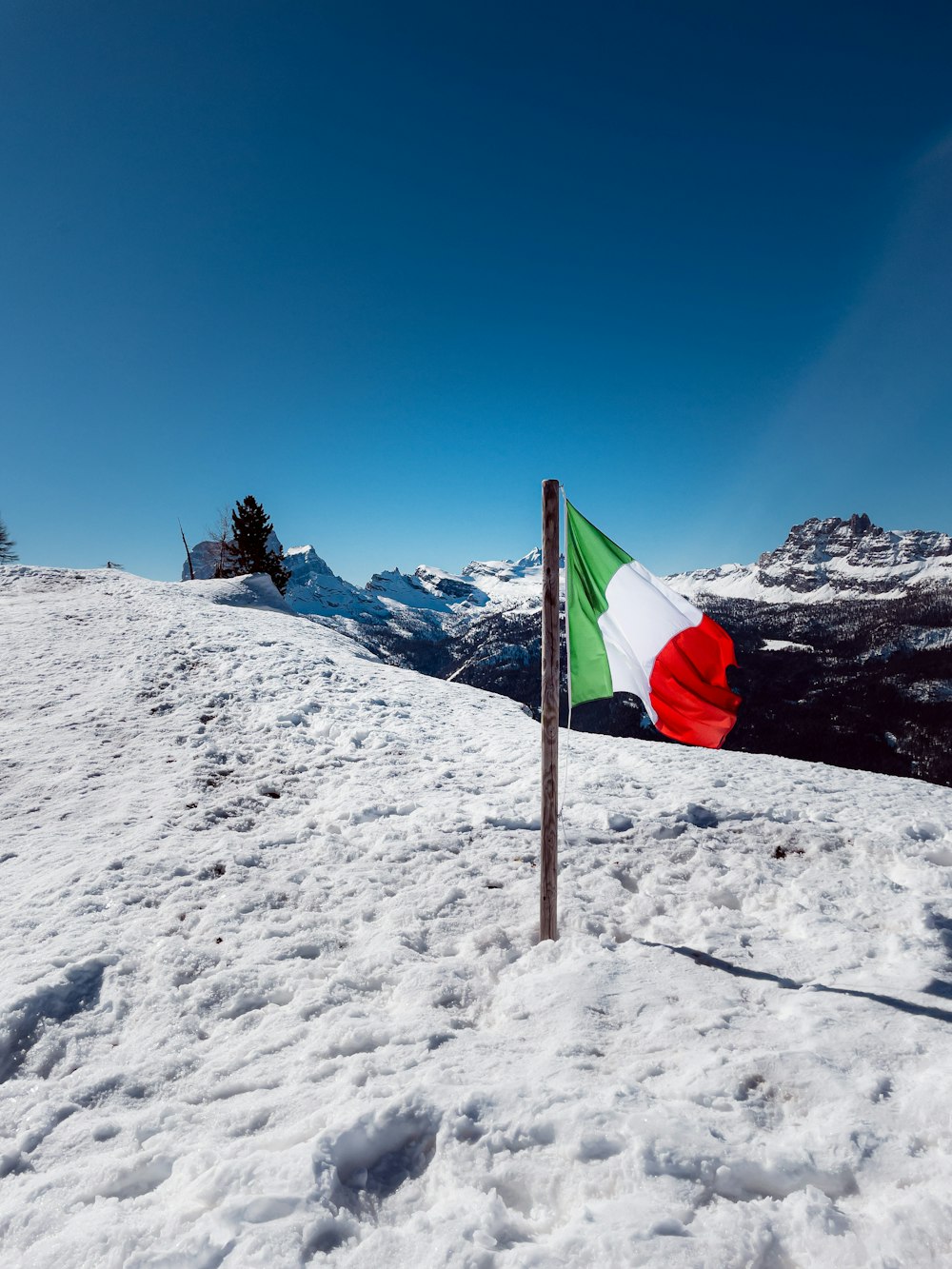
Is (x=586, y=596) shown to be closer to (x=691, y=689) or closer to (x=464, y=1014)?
(x=691, y=689)

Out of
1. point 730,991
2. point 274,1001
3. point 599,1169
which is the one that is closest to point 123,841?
point 274,1001

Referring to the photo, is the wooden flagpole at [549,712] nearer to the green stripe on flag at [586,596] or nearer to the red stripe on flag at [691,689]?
the green stripe on flag at [586,596]

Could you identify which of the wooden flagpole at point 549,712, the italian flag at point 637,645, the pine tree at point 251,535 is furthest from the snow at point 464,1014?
the pine tree at point 251,535

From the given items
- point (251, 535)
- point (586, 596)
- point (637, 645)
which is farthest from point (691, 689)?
point (251, 535)

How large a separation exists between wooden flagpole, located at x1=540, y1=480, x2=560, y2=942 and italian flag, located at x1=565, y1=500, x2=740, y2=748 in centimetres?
37

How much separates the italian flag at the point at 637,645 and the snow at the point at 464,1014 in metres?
2.23

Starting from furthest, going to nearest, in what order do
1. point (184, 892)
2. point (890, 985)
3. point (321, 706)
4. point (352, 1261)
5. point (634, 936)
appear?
point (321, 706) < point (184, 892) < point (634, 936) < point (890, 985) < point (352, 1261)

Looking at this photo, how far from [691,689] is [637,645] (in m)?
0.80

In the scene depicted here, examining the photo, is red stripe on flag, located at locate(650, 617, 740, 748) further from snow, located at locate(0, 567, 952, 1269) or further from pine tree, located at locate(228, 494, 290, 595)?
pine tree, located at locate(228, 494, 290, 595)

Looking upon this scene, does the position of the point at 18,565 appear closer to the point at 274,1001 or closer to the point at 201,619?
the point at 201,619

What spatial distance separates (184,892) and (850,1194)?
21.1 feet

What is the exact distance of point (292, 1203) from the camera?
2996 mm

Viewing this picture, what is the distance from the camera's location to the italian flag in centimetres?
614

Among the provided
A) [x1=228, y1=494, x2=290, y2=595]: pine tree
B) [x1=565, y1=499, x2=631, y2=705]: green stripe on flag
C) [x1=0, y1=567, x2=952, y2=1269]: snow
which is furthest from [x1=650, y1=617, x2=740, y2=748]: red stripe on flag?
[x1=228, y1=494, x2=290, y2=595]: pine tree
